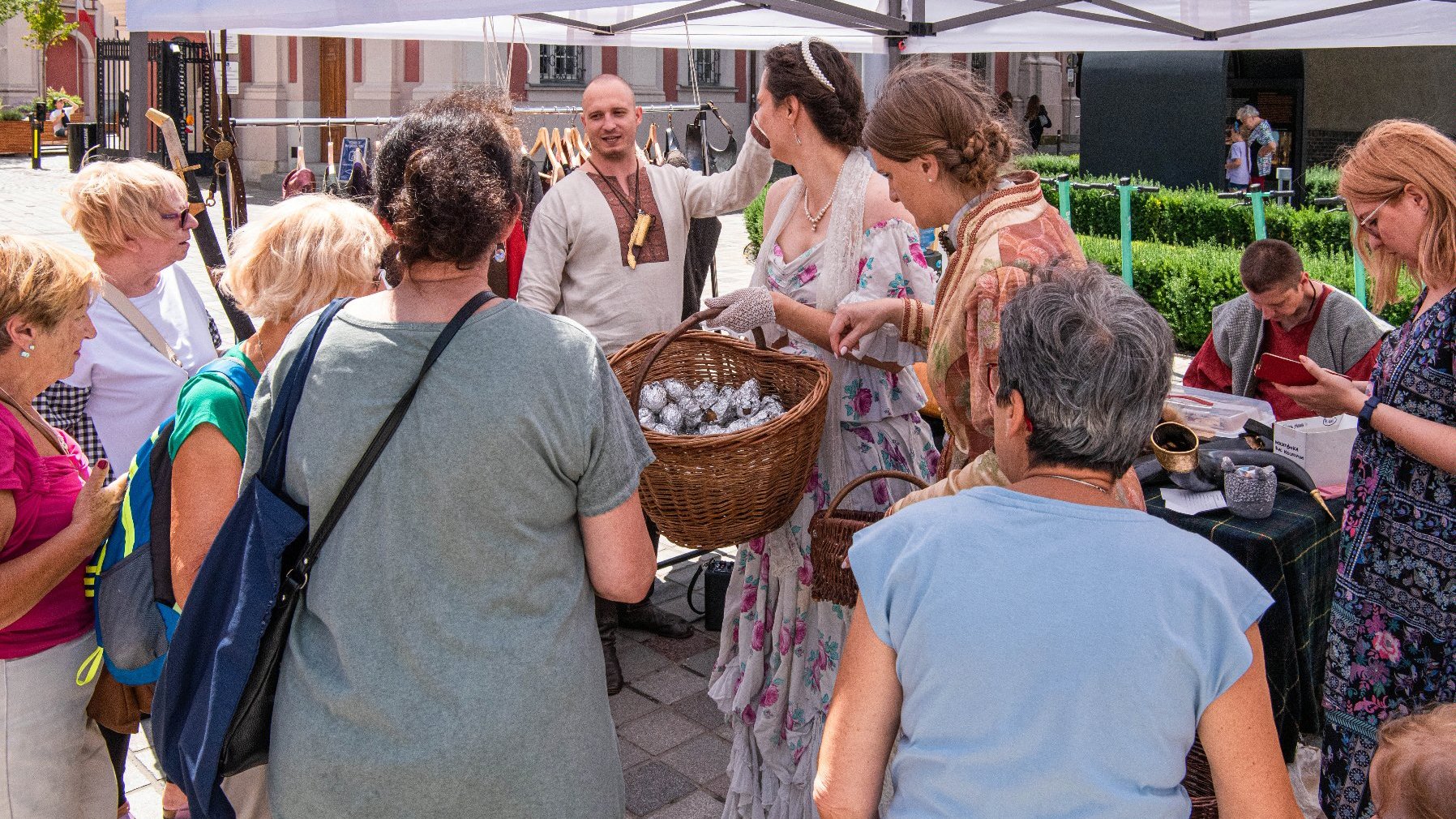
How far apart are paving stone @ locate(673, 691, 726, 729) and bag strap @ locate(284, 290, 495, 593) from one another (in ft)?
6.98

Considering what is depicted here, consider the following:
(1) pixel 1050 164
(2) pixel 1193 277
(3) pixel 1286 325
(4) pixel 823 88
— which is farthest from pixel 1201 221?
(4) pixel 823 88

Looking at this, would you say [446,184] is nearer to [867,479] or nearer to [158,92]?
[867,479]

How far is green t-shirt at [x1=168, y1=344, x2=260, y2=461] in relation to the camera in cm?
205

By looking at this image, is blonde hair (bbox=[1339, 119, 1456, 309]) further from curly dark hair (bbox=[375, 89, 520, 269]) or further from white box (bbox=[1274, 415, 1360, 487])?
curly dark hair (bbox=[375, 89, 520, 269])

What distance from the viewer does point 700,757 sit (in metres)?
3.53

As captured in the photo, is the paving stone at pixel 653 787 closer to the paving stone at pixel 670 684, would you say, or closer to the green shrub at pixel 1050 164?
the paving stone at pixel 670 684

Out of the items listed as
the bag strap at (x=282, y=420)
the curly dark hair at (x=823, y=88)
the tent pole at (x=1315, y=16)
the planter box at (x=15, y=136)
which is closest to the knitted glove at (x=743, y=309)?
the curly dark hair at (x=823, y=88)

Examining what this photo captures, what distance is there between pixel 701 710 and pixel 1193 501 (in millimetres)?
1607

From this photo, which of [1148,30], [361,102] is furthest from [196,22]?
[361,102]

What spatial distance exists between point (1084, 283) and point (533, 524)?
0.83 meters

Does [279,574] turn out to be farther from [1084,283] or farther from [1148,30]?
[1148,30]

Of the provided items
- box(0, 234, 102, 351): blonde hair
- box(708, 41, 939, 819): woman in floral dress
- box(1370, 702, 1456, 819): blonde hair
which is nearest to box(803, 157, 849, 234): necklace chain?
box(708, 41, 939, 819): woman in floral dress

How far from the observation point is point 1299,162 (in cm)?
1404

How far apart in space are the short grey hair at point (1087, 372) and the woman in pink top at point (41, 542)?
5.55 ft
